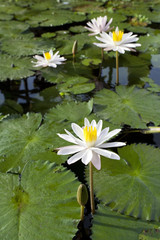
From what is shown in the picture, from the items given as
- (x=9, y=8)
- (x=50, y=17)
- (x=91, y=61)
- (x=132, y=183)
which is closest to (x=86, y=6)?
(x=50, y=17)

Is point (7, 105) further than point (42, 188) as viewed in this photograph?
Yes

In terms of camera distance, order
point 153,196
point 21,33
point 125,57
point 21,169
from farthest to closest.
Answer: point 21,33, point 125,57, point 21,169, point 153,196

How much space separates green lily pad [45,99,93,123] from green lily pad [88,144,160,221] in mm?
494

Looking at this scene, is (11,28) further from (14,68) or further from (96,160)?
(96,160)

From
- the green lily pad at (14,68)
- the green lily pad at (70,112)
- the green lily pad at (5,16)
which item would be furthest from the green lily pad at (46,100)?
the green lily pad at (5,16)

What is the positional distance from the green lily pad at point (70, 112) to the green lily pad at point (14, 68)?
83cm

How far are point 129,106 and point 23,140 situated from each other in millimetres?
972

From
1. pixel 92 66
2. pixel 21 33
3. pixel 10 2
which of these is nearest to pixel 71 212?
pixel 92 66

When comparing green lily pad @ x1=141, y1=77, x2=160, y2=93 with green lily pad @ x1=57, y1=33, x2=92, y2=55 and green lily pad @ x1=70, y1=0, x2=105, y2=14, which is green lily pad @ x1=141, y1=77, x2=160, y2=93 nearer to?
green lily pad @ x1=57, y1=33, x2=92, y2=55

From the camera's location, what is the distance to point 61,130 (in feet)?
5.91

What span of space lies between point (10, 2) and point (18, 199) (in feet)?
20.5

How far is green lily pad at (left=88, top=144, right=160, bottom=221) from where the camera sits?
128 centimetres

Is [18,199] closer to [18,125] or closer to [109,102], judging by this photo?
[18,125]

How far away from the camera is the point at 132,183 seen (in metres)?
1.41
